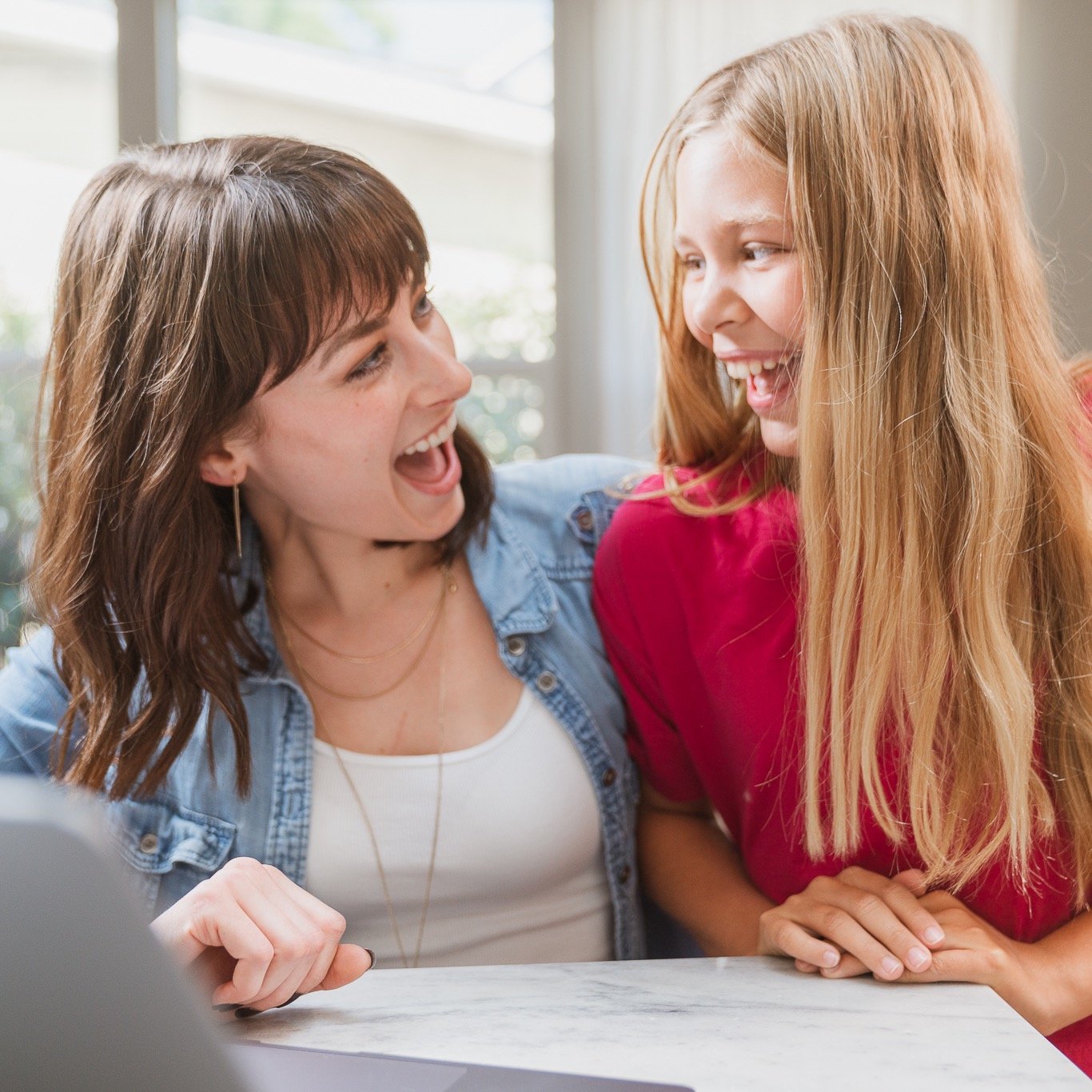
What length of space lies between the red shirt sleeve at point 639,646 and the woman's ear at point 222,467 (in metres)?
0.40

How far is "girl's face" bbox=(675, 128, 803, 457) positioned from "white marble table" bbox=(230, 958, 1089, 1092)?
483 millimetres

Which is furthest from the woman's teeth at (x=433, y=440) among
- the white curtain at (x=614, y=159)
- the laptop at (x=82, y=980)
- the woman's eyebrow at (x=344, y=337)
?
the white curtain at (x=614, y=159)

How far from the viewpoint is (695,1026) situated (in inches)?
31.5

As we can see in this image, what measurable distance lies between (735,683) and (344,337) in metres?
0.51

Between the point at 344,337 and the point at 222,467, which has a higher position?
the point at 344,337

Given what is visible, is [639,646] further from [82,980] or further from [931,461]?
[82,980]

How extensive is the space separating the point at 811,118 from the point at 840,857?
66cm

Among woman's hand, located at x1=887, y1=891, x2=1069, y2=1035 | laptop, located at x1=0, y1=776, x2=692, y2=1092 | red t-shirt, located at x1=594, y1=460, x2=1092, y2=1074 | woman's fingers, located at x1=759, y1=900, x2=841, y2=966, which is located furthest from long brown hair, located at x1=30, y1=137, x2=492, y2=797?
laptop, located at x1=0, y1=776, x2=692, y2=1092

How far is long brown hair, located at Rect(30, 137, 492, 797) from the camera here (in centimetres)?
114

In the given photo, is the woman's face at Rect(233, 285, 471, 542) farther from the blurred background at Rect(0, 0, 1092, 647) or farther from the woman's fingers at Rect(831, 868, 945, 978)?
the blurred background at Rect(0, 0, 1092, 647)

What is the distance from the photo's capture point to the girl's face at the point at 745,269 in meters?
1.04

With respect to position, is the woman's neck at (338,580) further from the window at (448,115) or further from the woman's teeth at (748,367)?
the window at (448,115)

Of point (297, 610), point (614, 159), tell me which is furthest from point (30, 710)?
point (614, 159)

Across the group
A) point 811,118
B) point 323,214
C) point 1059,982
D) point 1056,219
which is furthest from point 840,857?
point 1056,219
